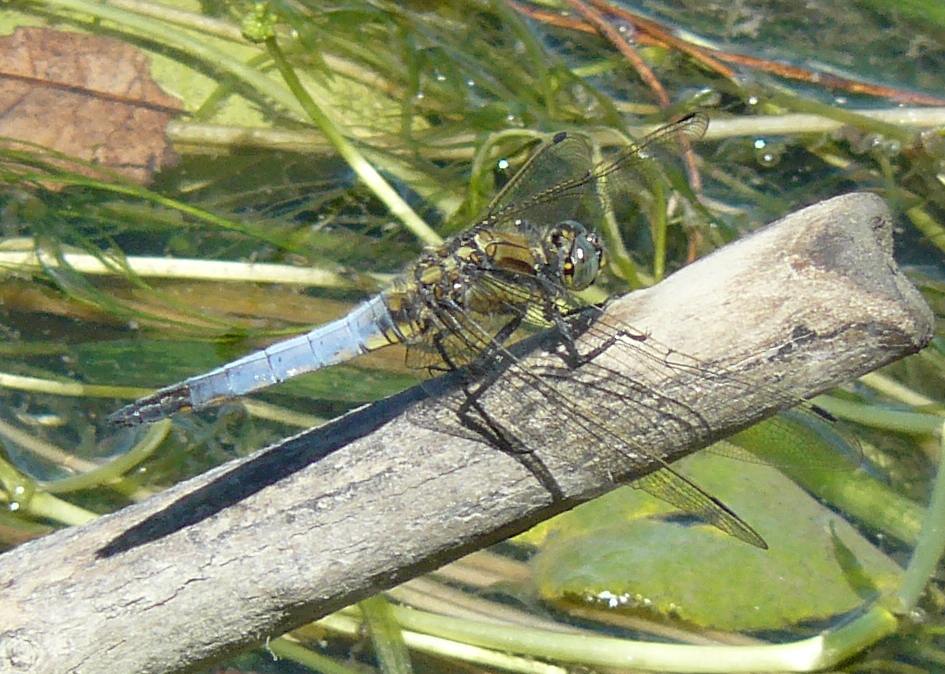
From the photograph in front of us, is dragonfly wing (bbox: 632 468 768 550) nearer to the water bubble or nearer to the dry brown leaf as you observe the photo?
the water bubble

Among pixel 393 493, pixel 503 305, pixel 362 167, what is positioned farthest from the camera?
pixel 362 167

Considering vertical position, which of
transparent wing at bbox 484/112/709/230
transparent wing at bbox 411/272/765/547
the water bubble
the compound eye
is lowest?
transparent wing at bbox 411/272/765/547

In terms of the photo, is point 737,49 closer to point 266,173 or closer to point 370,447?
point 266,173

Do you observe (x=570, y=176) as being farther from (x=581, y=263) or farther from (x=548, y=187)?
(x=581, y=263)

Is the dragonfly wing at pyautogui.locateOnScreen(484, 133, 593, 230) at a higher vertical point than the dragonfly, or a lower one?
higher

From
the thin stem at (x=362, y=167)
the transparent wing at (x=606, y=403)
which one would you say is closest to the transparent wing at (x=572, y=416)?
the transparent wing at (x=606, y=403)

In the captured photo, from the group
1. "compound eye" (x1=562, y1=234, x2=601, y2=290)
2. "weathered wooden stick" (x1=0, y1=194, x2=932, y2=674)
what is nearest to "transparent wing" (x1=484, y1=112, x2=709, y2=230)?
"compound eye" (x1=562, y1=234, x2=601, y2=290)

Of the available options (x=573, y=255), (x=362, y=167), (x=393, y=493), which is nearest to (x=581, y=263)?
(x=573, y=255)
